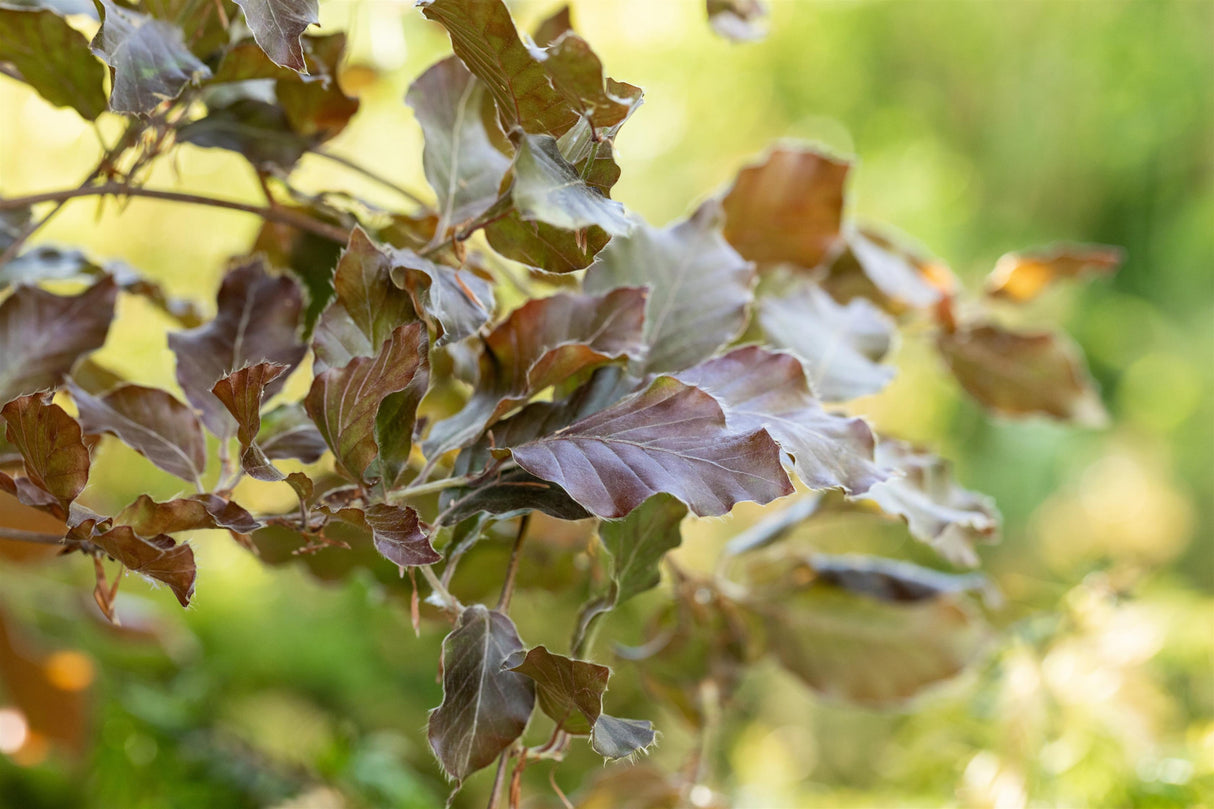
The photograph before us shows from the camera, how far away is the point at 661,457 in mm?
256

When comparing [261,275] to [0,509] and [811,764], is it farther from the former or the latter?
[811,764]

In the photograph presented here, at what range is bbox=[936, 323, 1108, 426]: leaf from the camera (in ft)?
1.63

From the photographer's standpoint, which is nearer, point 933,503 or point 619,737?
point 619,737

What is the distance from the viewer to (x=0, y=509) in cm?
57

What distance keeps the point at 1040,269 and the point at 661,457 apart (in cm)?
34

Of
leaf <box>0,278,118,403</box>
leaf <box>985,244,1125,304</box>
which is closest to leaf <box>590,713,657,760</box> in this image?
leaf <box>0,278,118,403</box>

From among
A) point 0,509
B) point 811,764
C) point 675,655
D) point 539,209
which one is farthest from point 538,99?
point 811,764

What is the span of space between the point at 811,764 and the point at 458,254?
967 millimetres

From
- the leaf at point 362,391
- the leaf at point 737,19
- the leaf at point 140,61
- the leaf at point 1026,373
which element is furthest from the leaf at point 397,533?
the leaf at point 1026,373

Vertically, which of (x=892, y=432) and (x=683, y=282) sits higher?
(x=683, y=282)

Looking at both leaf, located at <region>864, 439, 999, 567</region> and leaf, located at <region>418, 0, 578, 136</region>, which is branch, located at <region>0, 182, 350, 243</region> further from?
leaf, located at <region>864, 439, 999, 567</region>

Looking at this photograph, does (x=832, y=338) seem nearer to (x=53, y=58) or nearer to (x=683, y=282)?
(x=683, y=282)

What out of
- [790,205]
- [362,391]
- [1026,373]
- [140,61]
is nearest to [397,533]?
[362,391]

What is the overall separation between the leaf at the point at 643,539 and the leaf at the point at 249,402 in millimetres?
104
